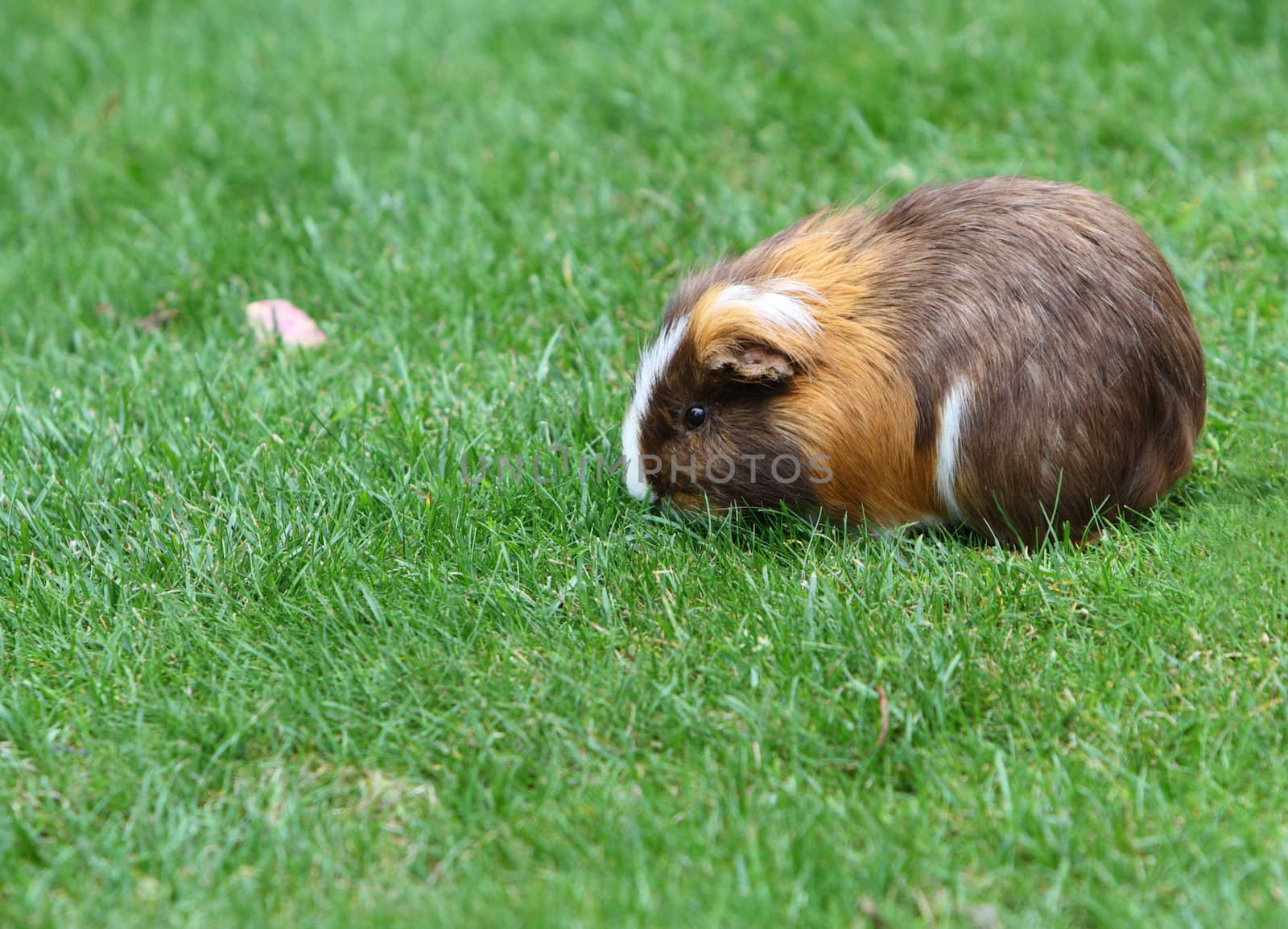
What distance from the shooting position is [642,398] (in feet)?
12.1

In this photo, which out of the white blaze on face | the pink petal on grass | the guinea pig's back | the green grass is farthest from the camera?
the pink petal on grass

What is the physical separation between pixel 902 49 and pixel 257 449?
12.2ft

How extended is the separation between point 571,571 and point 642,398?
22.2 inches

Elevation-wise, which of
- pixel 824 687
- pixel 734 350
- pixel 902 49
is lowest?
pixel 824 687

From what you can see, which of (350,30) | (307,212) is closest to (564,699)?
(307,212)

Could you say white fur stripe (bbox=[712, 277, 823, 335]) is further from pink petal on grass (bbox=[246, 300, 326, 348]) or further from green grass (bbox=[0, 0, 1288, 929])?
pink petal on grass (bbox=[246, 300, 326, 348])

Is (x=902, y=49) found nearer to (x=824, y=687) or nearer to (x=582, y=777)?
(x=824, y=687)

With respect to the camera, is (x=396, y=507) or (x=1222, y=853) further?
(x=396, y=507)

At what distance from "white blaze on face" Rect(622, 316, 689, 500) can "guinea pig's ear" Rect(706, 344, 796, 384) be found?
194 millimetres

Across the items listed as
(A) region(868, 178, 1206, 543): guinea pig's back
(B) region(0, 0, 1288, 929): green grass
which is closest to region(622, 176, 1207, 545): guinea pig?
(A) region(868, 178, 1206, 543): guinea pig's back

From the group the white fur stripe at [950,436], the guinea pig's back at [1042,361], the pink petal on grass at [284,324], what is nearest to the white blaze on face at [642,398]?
the guinea pig's back at [1042,361]

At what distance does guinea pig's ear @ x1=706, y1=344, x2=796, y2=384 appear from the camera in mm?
3438

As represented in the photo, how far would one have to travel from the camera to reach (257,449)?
154 inches

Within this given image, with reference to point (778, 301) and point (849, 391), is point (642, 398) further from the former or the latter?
point (849, 391)
